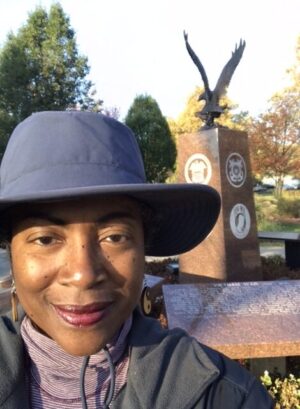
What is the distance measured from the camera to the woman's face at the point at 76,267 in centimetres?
97

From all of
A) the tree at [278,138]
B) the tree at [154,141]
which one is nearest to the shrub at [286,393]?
the tree at [154,141]

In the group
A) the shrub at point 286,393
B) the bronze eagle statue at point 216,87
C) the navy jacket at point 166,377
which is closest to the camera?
the navy jacket at point 166,377

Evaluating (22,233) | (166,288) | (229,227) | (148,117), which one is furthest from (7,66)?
(22,233)

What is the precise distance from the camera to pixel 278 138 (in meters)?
20.0

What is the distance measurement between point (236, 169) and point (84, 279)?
6.04m

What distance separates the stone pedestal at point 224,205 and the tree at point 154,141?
34.1 ft

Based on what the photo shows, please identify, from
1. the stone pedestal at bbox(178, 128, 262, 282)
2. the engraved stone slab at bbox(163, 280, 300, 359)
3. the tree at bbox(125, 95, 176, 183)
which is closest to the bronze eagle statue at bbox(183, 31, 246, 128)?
the stone pedestal at bbox(178, 128, 262, 282)

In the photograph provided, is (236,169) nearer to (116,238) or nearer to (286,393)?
(286,393)

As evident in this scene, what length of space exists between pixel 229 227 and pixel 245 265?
2.07 feet

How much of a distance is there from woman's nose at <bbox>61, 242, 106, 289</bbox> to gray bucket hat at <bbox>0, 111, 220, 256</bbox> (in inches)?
4.8

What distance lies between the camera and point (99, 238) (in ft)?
3.29

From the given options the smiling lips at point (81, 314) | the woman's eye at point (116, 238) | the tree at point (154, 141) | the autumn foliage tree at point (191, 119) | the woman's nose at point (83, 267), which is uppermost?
the autumn foliage tree at point (191, 119)

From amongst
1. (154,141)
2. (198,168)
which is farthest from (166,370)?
(154,141)

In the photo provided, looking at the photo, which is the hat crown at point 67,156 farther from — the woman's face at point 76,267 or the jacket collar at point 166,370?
the jacket collar at point 166,370
